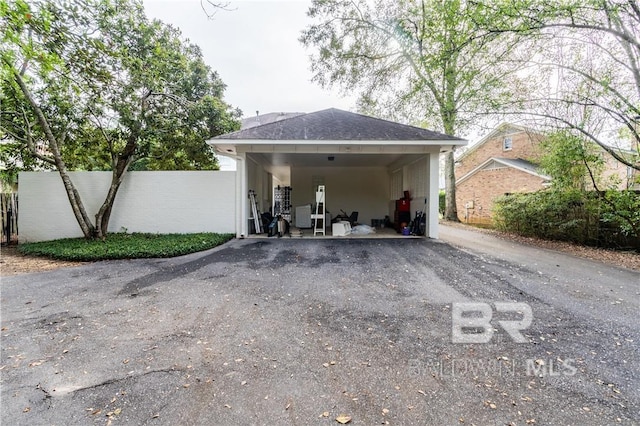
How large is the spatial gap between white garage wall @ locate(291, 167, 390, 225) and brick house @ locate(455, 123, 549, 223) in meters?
5.87

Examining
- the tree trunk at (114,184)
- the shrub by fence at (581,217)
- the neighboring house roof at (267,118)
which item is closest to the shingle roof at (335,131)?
the tree trunk at (114,184)

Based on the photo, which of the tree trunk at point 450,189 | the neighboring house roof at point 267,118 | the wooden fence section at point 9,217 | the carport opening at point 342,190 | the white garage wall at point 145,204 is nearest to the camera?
the wooden fence section at point 9,217

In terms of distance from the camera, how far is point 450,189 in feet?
46.3

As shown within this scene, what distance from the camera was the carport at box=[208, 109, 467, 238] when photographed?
7.62m

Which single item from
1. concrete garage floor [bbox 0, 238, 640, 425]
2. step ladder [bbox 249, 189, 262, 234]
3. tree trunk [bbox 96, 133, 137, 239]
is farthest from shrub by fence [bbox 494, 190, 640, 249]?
tree trunk [bbox 96, 133, 137, 239]

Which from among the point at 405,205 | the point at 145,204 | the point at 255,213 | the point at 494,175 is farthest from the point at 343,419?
the point at 494,175

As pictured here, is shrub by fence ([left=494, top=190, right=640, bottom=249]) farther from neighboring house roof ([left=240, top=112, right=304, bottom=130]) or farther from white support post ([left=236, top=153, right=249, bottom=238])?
neighboring house roof ([left=240, top=112, right=304, bottom=130])

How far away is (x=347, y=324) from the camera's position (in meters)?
2.96

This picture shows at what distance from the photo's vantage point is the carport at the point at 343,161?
25.0 feet

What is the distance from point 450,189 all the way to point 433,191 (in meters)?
6.91

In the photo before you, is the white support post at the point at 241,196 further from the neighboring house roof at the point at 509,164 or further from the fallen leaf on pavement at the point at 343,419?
the neighboring house roof at the point at 509,164

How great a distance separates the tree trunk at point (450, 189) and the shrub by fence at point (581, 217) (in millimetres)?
4466

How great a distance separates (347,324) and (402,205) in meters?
7.82

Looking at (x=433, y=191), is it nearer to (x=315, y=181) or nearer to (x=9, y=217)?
(x=315, y=181)
